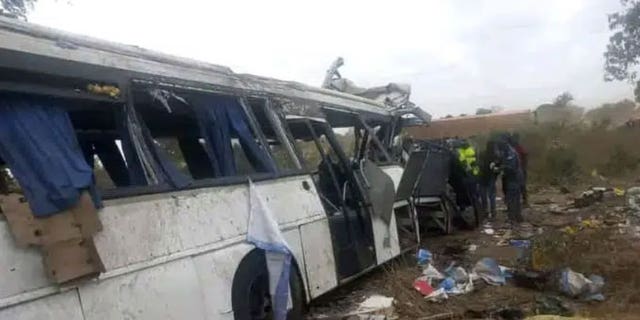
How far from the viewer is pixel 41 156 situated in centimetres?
302

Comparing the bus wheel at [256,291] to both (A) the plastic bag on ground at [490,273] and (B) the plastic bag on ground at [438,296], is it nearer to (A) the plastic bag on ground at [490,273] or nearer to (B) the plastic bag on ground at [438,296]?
(B) the plastic bag on ground at [438,296]

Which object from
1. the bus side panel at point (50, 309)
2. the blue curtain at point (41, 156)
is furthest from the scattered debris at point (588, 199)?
the bus side panel at point (50, 309)

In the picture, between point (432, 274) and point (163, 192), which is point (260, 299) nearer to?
point (163, 192)

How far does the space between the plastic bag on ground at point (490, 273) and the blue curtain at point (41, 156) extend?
4136 millimetres

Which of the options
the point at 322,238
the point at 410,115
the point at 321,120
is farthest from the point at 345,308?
the point at 410,115

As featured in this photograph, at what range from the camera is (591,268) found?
581cm

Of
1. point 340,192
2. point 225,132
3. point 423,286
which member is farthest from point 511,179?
point 225,132

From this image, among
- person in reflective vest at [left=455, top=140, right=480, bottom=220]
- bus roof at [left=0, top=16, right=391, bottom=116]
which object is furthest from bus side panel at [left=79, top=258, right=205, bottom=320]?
person in reflective vest at [left=455, top=140, right=480, bottom=220]

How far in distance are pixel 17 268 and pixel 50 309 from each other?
25 cm

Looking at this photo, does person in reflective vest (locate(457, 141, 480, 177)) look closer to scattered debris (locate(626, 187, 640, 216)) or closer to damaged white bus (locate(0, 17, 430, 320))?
scattered debris (locate(626, 187, 640, 216))

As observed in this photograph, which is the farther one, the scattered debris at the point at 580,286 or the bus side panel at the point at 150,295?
the scattered debris at the point at 580,286

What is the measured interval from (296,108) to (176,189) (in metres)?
2.27

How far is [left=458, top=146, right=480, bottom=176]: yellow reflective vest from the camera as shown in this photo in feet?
33.1

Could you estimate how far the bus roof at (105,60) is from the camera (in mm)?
3074
